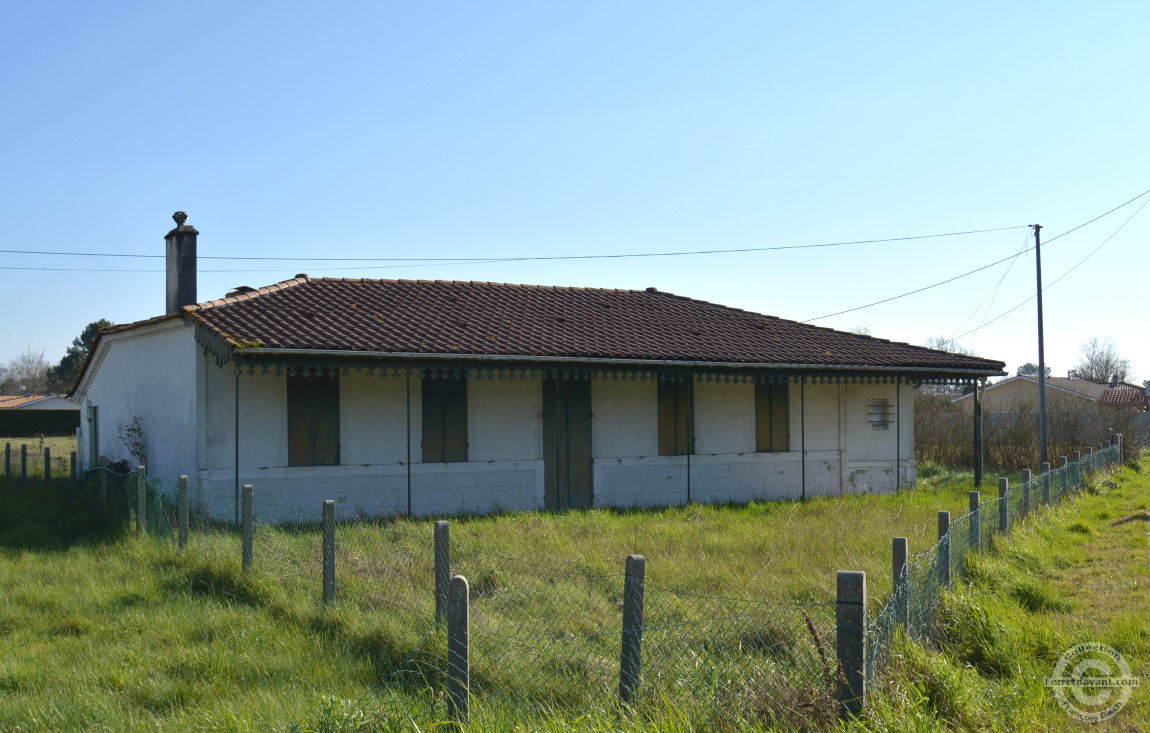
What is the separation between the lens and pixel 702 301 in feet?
66.6

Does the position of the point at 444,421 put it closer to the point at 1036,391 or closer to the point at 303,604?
the point at 303,604

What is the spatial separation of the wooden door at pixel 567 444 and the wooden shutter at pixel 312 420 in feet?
11.3

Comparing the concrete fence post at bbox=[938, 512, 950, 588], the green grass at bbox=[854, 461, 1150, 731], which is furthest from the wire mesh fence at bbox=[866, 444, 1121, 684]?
the green grass at bbox=[854, 461, 1150, 731]

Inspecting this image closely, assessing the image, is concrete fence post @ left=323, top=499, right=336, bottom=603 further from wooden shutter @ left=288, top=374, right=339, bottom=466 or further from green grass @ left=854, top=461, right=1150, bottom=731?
wooden shutter @ left=288, top=374, right=339, bottom=466

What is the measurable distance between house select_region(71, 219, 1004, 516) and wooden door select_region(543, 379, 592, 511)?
0.08ft

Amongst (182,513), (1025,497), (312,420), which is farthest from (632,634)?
(312,420)

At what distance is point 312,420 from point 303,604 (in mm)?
6628

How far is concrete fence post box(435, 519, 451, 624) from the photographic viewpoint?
5.88m

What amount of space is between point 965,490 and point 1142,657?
12.3 meters

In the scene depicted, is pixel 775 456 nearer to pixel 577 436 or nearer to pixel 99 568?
pixel 577 436

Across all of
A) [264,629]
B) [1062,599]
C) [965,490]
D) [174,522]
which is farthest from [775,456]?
[264,629]

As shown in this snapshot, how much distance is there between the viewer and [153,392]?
1465 cm

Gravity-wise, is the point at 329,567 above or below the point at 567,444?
below

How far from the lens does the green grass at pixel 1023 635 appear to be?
14.3 feet
